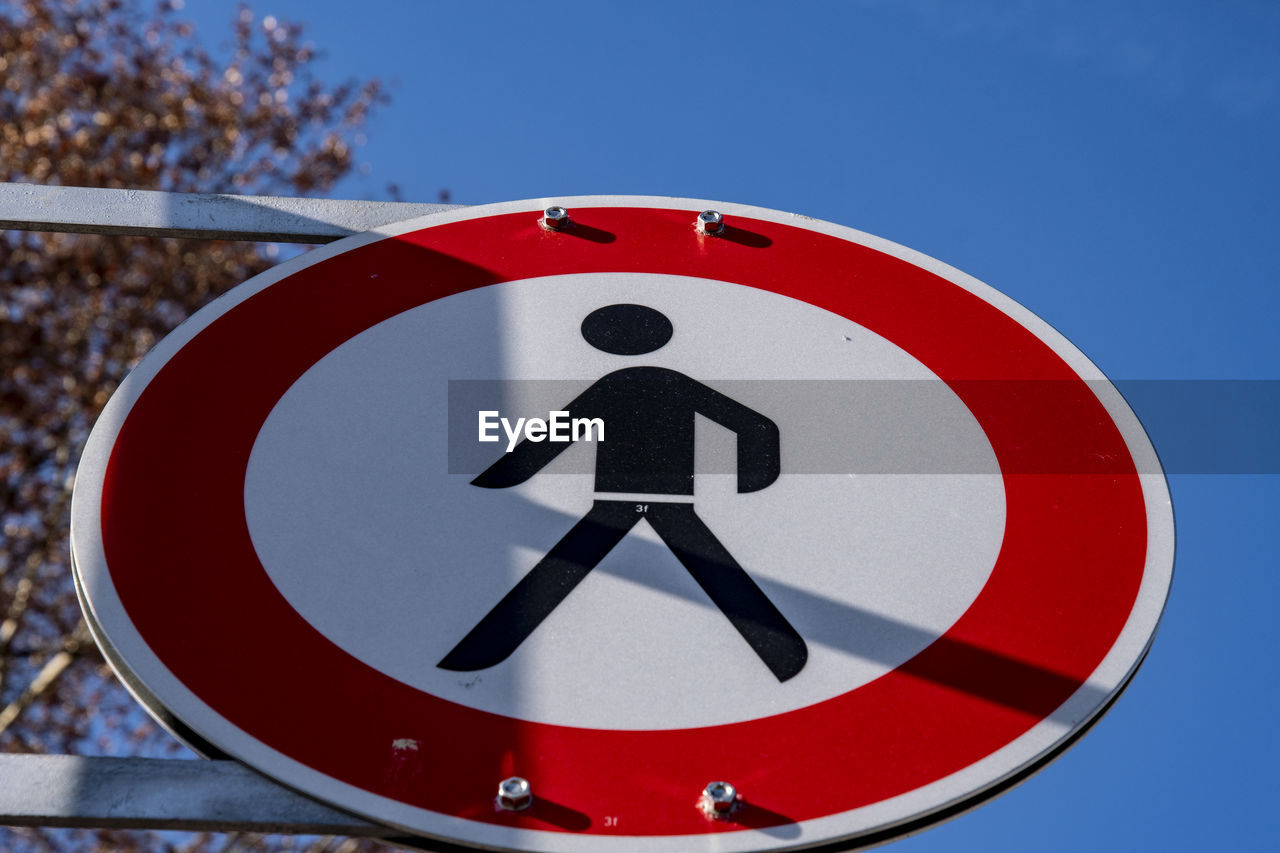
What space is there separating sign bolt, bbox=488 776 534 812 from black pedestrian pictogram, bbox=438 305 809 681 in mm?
148

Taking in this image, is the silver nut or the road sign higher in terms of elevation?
the road sign

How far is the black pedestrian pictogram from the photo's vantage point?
1372 millimetres

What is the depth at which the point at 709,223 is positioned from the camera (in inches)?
78.8

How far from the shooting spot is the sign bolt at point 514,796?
3.99 feet

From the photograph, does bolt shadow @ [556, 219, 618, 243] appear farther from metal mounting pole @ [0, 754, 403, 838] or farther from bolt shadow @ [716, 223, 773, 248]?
metal mounting pole @ [0, 754, 403, 838]

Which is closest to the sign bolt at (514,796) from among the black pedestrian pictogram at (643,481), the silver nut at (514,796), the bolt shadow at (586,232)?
the silver nut at (514,796)

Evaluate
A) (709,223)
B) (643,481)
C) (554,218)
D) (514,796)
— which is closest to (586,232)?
(554,218)

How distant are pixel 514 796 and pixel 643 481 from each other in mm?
445

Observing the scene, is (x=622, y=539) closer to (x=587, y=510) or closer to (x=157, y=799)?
(x=587, y=510)

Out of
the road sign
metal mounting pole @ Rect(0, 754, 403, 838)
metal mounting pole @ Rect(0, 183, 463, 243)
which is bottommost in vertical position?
metal mounting pole @ Rect(0, 754, 403, 838)

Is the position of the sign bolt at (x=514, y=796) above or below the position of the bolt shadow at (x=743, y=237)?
below

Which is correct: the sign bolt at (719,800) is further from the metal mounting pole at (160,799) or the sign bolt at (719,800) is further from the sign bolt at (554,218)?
the sign bolt at (554,218)

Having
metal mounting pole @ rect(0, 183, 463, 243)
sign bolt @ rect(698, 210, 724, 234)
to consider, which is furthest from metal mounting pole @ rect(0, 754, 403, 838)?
Answer: sign bolt @ rect(698, 210, 724, 234)

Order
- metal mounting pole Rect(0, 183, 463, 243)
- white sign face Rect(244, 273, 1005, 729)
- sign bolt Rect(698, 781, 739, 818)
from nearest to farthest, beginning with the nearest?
sign bolt Rect(698, 781, 739, 818) → white sign face Rect(244, 273, 1005, 729) → metal mounting pole Rect(0, 183, 463, 243)
